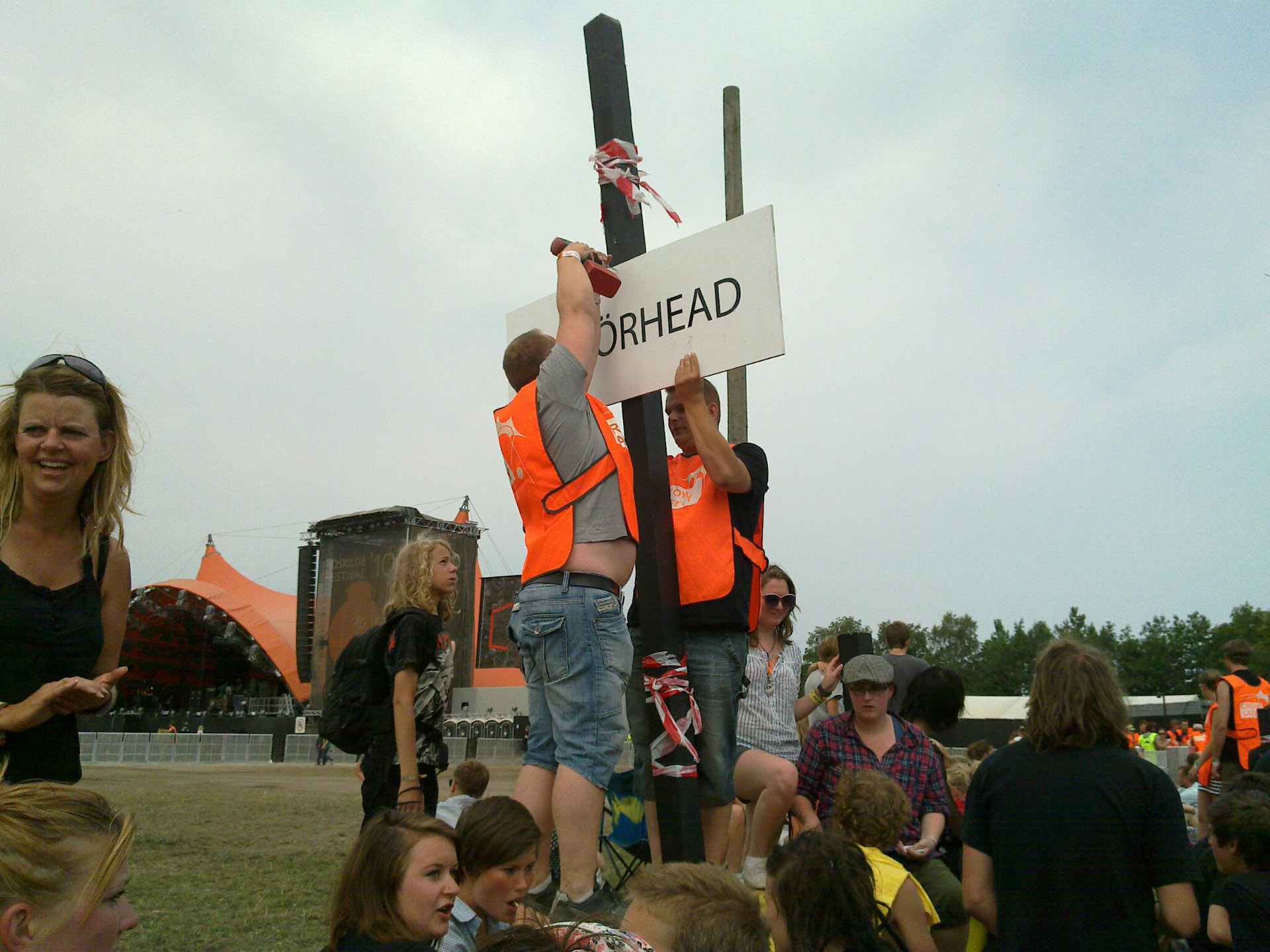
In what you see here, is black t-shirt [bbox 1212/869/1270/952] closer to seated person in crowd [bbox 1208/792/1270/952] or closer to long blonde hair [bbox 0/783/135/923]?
seated person in crowd [bbox 1208/792/1270/952]

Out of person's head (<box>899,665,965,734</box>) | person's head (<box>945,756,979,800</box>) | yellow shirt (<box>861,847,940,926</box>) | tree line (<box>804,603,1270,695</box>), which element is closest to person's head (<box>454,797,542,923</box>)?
yellow shirt (<box>861,847,940,926</box>)

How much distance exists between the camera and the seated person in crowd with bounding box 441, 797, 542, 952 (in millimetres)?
2293

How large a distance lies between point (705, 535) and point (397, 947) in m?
1.38

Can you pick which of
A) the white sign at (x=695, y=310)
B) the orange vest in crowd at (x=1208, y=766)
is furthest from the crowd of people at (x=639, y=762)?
the orange vest in crowd at (x=1208, y=766)

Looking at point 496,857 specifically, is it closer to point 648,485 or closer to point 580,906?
point 580,906

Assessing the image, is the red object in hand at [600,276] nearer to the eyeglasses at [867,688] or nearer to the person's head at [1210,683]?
the eyeglasses at [867,688]

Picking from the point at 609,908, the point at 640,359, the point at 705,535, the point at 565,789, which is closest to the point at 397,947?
the point at 565,789

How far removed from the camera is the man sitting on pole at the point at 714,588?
2.55 m

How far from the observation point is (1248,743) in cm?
648

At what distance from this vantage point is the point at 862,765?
3.27 metres

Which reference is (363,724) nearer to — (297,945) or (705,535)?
(297,945)

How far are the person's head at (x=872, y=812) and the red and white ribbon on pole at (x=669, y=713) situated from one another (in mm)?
513

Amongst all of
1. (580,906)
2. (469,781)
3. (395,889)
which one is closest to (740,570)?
(580,906)

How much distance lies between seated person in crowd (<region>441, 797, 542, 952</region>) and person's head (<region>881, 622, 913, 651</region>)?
3.83 m
